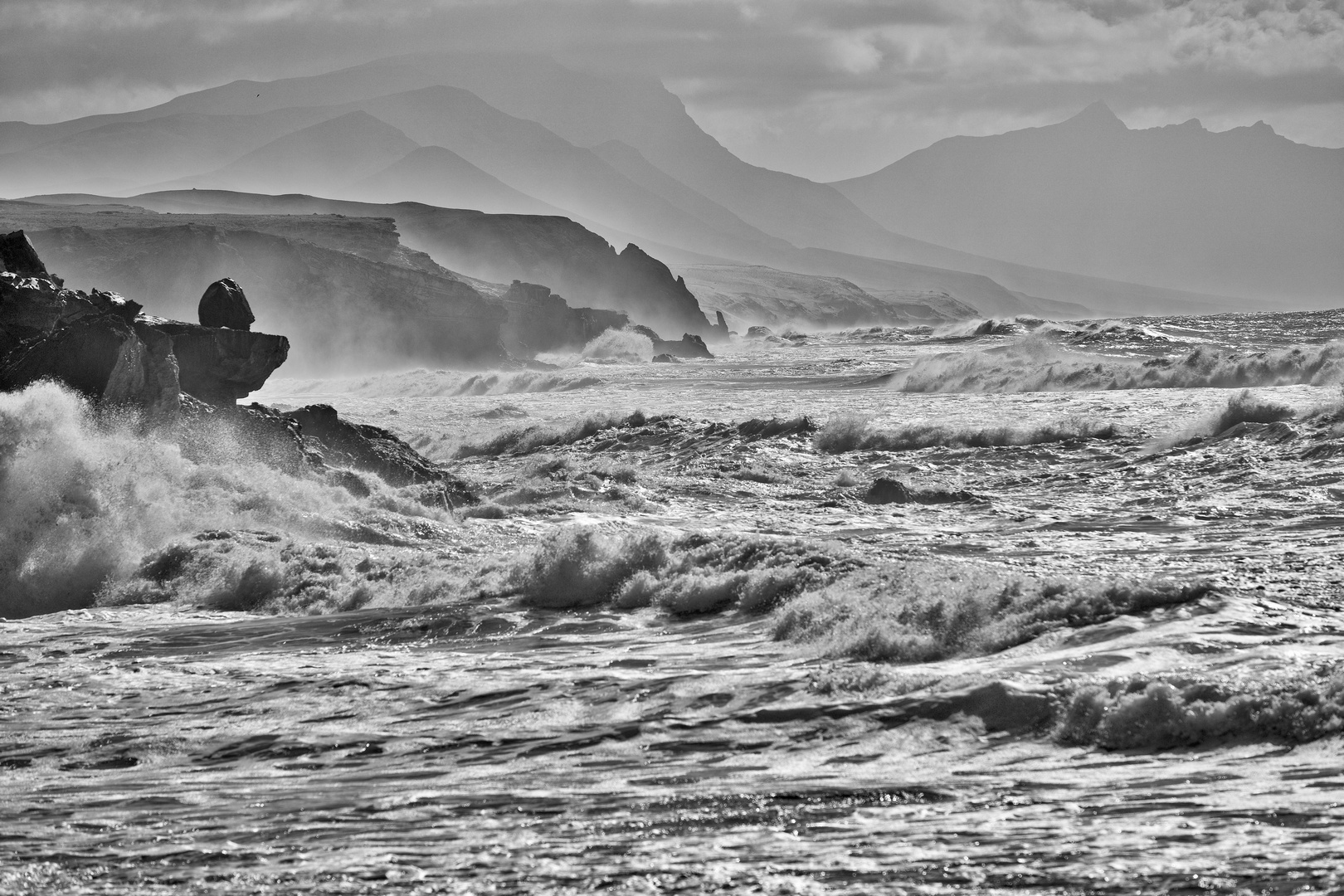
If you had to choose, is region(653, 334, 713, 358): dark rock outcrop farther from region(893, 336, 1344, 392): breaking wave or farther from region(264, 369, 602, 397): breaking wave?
region(893, 336, 1344, 392): breaking wave

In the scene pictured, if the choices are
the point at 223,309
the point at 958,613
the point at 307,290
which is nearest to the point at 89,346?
the point at 223,309

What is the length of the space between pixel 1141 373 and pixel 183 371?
75.9ft

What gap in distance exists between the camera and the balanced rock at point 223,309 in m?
19.9

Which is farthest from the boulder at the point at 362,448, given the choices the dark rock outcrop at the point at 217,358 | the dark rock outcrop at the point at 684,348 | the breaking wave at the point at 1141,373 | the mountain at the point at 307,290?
the dark rock outcrop at the point at 684,348

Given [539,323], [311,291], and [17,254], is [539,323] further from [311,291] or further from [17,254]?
[17,254]

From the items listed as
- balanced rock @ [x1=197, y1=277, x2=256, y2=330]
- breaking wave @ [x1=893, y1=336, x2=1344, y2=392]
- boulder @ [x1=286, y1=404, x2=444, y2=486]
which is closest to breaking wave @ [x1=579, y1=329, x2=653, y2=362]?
breaking wave @ [x1=893, y1=336, x2=1344, y2=392]

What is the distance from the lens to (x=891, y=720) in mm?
6742

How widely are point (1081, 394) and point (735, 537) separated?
1970 centimetres

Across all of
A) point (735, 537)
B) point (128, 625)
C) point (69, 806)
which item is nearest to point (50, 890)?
point (69, 806)

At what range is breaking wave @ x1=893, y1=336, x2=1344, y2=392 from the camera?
30.1 m

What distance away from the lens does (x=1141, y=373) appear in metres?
32.1

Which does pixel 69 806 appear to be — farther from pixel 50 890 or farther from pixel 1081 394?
pixel 1081 394

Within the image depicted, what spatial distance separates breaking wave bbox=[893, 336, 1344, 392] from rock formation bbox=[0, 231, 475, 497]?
1861 cm

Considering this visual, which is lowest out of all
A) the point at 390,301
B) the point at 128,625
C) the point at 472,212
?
the point at 128,625
